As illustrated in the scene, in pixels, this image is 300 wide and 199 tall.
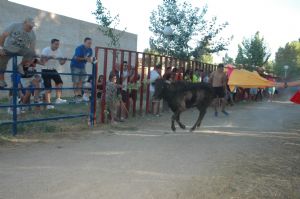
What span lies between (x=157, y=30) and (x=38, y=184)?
55.7 feet

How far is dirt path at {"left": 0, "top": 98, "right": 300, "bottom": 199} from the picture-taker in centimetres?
495

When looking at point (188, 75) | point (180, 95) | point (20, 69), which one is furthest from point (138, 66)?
point (20, 69)

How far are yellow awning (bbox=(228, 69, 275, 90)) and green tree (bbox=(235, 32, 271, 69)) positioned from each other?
22.7 meters

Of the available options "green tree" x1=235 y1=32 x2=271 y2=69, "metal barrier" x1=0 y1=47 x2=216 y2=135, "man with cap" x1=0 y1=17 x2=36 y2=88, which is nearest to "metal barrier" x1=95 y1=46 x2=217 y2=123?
"metal barrier" x1=0 y1=47 x2=216 y2=135

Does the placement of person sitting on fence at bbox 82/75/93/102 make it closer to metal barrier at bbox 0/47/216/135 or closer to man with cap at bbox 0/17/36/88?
metal barrier at bbox 0/47/216/135

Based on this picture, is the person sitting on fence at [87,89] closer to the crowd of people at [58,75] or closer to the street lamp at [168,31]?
the crowd of people at [58,75]

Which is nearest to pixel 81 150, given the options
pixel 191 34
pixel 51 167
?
pixel 51 167

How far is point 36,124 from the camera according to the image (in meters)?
9.51

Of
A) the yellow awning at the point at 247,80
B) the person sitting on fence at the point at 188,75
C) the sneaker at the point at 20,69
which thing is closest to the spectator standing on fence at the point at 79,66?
the sneaker at the point at 20,69

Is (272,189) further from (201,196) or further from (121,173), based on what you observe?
(121,173)

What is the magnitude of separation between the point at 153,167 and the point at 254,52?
32.5 m

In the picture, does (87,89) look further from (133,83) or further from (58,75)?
(133,83)

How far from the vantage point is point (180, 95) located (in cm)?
1044

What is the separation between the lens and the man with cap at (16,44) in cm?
804
